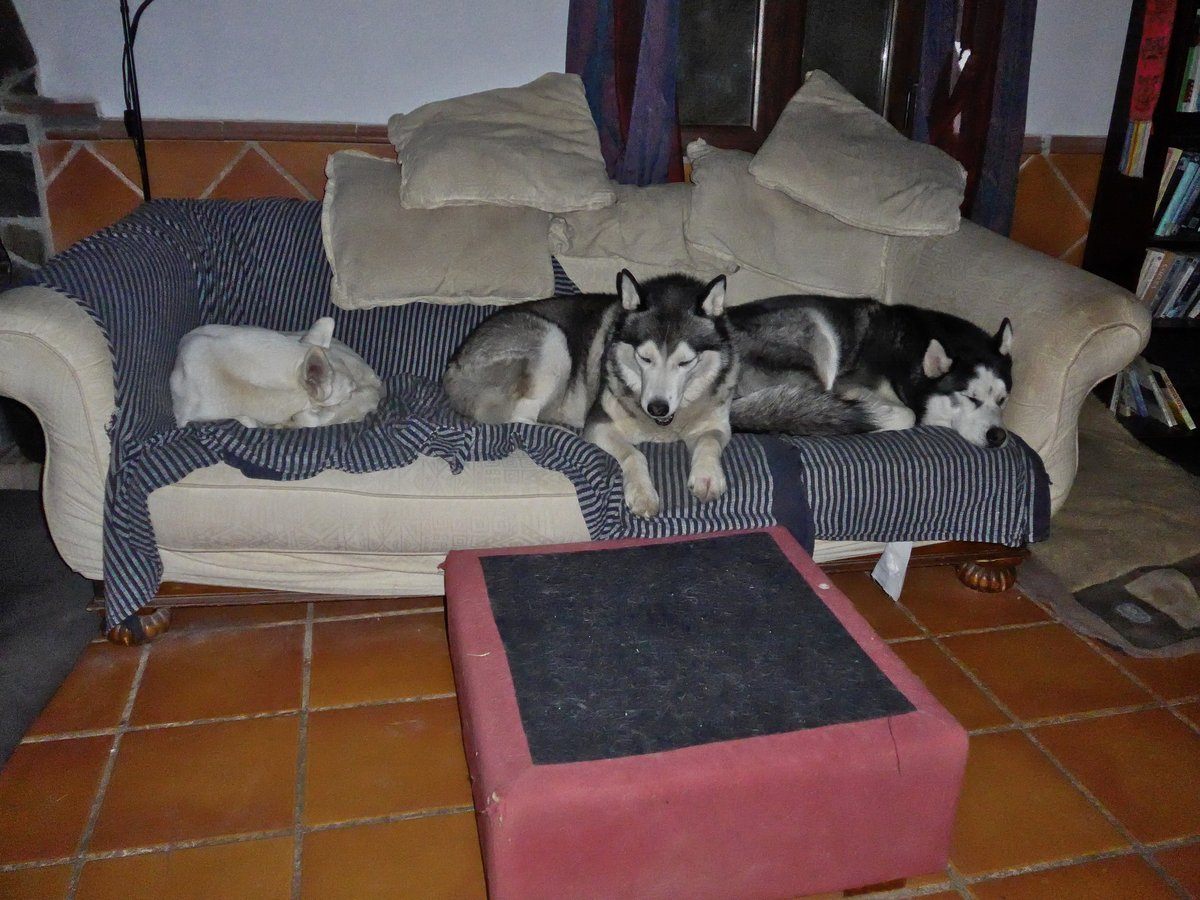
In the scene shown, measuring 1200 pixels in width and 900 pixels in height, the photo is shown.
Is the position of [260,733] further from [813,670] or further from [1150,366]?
[1150,366]

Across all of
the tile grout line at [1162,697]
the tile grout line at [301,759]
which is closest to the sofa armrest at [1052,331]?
the tile grout line at [1162,697]

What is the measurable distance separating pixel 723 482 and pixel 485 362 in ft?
2.77

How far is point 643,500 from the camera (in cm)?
221

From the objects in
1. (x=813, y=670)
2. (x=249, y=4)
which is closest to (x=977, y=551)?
(x=813, y=670)

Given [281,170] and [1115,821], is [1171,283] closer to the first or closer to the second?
[1115,821]

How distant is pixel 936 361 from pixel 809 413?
460 mm

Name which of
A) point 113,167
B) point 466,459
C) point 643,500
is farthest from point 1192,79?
point 113,167

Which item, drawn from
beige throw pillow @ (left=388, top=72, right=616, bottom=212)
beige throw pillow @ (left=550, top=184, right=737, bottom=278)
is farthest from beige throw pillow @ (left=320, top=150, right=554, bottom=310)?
beige throw pillow @ (left=550, top=184, right=737, bottom=278)

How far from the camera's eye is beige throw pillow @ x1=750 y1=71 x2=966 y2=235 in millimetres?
2900

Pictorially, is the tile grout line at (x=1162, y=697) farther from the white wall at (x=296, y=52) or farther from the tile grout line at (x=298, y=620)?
the white wall at (x=296, y=52)

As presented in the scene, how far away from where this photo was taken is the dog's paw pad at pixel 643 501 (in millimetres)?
2213

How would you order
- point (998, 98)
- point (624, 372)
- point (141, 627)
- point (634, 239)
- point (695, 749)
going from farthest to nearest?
point (998, 98) → point (634, 239) → point (624, 372) → point (141, 627) → point (695, 749)

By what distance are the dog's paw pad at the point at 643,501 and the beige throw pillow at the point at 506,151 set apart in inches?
45.0

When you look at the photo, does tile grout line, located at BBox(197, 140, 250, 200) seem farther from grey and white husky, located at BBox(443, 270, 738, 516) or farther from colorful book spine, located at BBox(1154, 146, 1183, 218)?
colorful book spine, located at BBox(1154, 146, 1183, 218)
